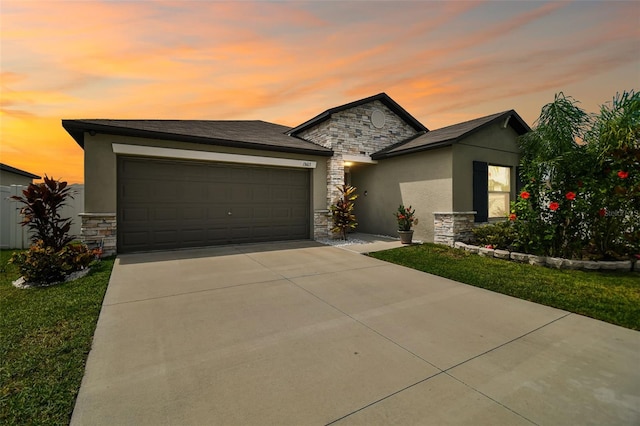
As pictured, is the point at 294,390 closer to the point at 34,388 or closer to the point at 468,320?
the point at 34,388

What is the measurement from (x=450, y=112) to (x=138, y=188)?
12.5m

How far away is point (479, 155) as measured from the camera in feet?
30.9

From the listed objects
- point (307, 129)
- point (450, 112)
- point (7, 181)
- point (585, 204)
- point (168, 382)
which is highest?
point (450, 112)

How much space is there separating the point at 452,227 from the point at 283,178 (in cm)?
593

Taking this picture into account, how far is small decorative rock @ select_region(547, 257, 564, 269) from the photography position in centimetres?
607

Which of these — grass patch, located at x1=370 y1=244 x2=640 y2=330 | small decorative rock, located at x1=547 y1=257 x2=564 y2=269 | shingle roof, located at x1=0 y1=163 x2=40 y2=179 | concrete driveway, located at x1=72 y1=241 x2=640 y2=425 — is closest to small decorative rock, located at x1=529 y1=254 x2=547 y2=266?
small decorative rock, located at x1=547 y1=257 x2=564 y2=269

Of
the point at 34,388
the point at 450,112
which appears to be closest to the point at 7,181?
the point at 34,388

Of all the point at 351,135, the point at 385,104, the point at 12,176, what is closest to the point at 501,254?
the point at 351,135

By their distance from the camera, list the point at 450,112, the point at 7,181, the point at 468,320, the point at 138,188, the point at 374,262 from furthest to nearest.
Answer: the point at 7,181 → the point at 450,112 → the point at 138,188 → the point at 374,262 → the point at 468,320

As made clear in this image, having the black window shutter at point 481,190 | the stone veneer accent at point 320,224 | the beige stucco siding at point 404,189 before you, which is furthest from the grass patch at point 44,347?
the black window shutter at point 481,190

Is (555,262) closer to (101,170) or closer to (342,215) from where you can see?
(342,215)

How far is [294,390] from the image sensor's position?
2.17 metres

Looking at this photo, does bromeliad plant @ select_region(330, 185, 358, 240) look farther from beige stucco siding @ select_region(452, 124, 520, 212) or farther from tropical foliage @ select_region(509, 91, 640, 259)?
tropical foliage @ select_region(509, 91, 640, 259)

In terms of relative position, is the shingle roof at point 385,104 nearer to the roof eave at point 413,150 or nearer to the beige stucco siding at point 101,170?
the roof eave at point 413,150
